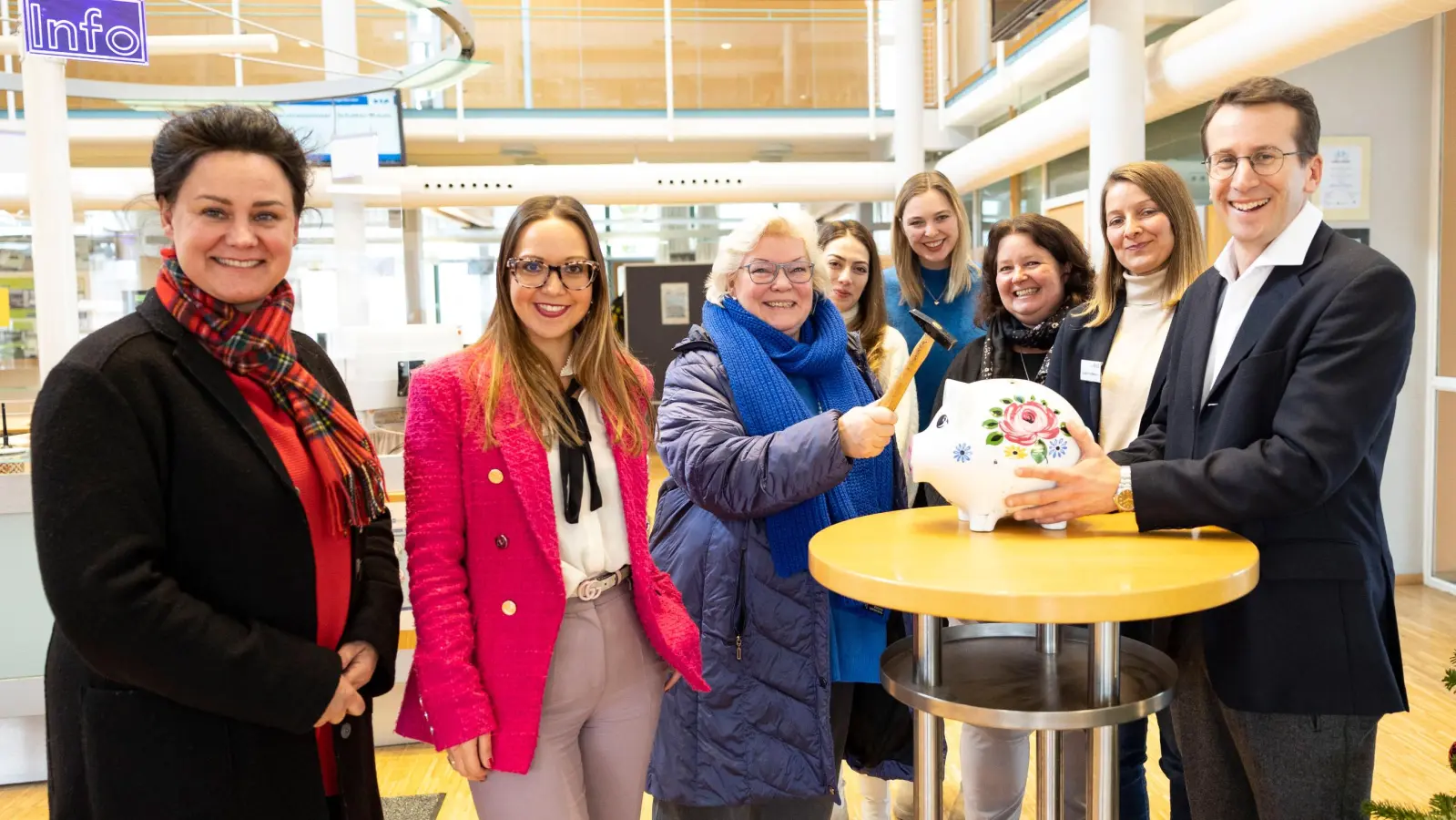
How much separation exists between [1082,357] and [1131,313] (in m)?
0.15

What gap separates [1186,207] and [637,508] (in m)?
1.54

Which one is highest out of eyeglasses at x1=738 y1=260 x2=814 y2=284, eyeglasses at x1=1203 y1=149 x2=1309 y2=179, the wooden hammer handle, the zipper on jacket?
eyeglasses at x1=1203 y1=149 x2=1309 y2=179

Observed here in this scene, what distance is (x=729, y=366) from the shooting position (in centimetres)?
187

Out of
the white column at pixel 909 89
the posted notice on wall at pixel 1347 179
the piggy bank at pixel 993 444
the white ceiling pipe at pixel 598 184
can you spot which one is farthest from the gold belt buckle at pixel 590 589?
the white column at pixel 909 89

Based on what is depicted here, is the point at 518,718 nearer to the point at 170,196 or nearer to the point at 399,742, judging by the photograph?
the point at 170,196

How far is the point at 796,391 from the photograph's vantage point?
75.4 inches

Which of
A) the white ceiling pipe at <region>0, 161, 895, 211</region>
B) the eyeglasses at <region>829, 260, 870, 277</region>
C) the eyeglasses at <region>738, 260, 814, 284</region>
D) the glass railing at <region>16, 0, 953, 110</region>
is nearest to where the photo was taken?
the eyeglasses at <region>738, 260, 814, 284</region>

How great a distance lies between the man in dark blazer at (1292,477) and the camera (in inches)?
58.8

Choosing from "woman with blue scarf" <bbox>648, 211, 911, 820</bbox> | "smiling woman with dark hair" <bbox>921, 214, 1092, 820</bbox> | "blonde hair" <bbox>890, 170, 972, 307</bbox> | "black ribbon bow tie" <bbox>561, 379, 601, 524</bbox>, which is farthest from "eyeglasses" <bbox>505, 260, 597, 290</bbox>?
"blonde hair" <bbox>890, 170, 972, 307</bbox>

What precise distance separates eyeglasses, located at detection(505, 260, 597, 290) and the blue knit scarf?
355 millimetres

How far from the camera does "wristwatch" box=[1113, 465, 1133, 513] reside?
158 cm

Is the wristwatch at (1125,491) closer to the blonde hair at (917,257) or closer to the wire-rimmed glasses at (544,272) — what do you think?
the wire-rimmed glasses at (544,272)

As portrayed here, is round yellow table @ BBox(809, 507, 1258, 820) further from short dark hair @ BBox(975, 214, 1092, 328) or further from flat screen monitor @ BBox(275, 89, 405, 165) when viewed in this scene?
flat screen monitor @ BBox(275, 89, 405, 165)

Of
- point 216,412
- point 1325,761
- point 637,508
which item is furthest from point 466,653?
point 1325,761
